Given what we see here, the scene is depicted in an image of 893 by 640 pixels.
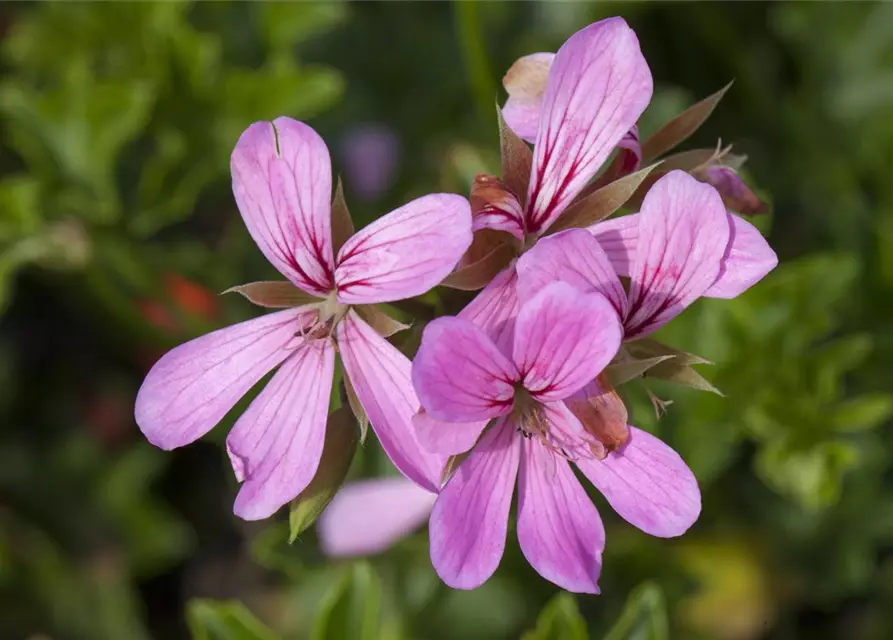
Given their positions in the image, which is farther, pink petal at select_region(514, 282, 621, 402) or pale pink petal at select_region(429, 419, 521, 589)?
pale pink petal at select_region(429, 419, 521, 589)

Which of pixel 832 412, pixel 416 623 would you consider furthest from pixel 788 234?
pixel 416 623

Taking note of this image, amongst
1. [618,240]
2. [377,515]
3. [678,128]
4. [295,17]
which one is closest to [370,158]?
[295,17]

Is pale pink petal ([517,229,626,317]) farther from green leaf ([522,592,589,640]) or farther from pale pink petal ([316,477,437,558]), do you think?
pale pink petal ([316,477,437,558])

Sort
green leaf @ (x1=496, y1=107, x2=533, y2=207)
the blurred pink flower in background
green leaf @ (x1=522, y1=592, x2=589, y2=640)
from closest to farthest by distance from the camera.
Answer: green leaf @ (x1=496, y1=107, x2=533, y2=207) → green leaf @ (x1=522, y1=592, x2=589, y2=640) → the blurred pink flower in background

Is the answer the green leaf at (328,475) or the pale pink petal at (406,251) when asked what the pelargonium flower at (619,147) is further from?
the green leaf at (328,475)

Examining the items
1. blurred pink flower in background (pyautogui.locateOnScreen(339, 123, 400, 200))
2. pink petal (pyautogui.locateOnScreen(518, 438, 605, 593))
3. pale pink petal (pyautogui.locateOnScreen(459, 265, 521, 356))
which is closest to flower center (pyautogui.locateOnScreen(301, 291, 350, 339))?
pale pink petal (pyautogui.locateOnScreen(459, 265, 521, 356))

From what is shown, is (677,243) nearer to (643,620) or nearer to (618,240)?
(618,240)

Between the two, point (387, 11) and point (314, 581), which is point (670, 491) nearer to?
point (314, 581)
